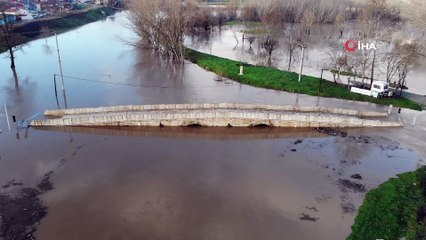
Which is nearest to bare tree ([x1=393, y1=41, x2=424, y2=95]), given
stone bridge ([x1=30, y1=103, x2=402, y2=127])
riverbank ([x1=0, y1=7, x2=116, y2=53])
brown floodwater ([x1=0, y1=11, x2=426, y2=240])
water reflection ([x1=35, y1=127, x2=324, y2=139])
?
brown floodwater ([x1=0, y1=11, x2=426, y2=240])

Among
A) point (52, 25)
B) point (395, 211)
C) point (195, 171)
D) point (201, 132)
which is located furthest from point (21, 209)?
point (52, 25)

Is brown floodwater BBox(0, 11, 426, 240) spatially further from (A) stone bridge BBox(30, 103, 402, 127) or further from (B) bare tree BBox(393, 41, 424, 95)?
(B) bare tree BBox(393, 41, 424, 95)

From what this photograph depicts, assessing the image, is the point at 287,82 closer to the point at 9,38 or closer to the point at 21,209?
the point at 21,209

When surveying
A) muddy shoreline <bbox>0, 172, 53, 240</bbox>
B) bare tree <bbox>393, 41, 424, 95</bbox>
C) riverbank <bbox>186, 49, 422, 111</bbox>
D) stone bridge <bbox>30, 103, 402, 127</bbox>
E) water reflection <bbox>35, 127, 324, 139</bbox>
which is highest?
bare tree <bbox>393, 41, 424, 95</bbox>

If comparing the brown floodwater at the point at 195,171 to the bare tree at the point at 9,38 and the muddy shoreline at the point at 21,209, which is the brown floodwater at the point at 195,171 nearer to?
the muddy shoreline at the point at 21,209

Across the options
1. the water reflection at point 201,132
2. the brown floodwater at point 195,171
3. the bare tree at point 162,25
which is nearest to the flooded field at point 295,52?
the bare tree at point 162,25
